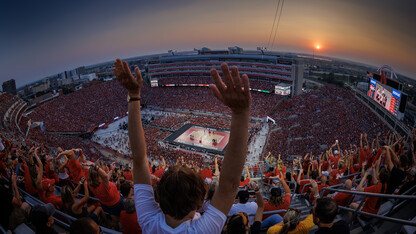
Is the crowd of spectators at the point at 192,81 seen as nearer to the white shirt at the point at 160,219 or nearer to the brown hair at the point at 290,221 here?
the brown hair at the point at 290,221

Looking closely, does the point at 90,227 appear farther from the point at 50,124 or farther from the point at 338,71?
the point at 338,71

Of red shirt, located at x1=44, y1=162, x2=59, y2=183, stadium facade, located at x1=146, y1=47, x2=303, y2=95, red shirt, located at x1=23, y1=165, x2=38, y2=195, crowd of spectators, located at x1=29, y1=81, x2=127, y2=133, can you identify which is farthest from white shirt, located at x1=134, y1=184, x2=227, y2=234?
stadium facade, located at x1=146, y1=47, x2=303, y2=95

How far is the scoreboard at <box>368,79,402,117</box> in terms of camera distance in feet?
51.2

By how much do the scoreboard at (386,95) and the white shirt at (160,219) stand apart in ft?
65.5

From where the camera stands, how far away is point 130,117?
1700mm

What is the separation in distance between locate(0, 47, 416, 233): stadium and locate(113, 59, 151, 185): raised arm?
1.98 m

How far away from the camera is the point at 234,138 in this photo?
4.00 feet

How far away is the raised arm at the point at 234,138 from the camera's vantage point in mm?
1202

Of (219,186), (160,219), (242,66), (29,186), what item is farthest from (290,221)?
(242,66)

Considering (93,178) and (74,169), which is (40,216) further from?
(74,169)

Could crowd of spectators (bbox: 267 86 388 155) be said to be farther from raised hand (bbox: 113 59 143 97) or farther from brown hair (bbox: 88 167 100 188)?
raised hand (bbox: 113 59 143 97)

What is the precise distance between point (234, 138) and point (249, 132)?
26.0m

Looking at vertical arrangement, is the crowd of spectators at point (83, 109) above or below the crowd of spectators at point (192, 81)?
below

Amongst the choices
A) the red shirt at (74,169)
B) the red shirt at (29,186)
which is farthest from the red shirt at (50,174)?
the red shirt at (29,186)
